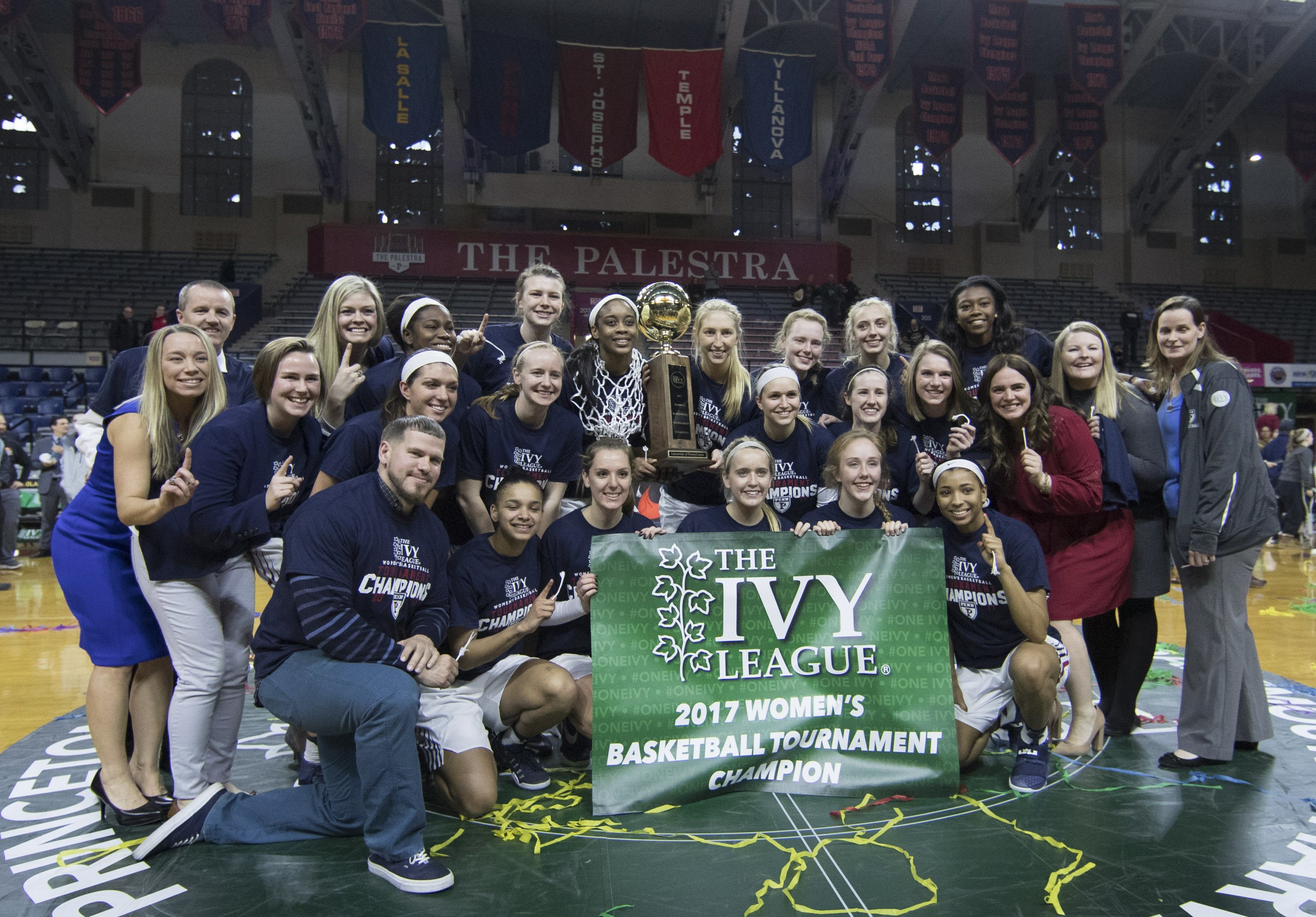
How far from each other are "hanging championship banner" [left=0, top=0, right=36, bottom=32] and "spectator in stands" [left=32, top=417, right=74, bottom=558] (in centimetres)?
895

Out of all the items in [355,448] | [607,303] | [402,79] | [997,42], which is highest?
[997,42]

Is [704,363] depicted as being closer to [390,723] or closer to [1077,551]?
[1077,551]

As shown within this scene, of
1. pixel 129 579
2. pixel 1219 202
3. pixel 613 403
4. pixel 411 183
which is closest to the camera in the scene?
pixel 129 579

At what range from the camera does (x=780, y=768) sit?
3.59 meters

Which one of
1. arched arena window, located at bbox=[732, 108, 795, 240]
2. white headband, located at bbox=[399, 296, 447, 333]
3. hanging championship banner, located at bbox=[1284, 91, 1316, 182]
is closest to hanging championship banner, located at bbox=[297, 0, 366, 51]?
arched arena window, located at bbox=[732, 108, 795, 240]

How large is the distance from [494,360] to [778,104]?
15.4 m

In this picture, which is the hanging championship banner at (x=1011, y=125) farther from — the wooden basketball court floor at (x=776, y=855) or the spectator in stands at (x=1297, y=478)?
the wooden basketball court floor at (x=776, y=855)

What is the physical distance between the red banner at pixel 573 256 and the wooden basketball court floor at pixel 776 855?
1781 centimetres

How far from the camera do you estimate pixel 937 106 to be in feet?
62.6

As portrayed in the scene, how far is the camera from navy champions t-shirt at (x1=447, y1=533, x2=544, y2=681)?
3752 millimetres

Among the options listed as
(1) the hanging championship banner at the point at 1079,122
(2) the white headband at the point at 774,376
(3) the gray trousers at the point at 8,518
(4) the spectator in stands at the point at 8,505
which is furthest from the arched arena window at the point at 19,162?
(2) the white headband at the point at 774,376

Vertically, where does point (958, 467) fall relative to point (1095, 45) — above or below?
below

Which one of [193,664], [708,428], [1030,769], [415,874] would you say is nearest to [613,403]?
[708,428]

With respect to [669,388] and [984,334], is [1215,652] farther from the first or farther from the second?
[669,388]
